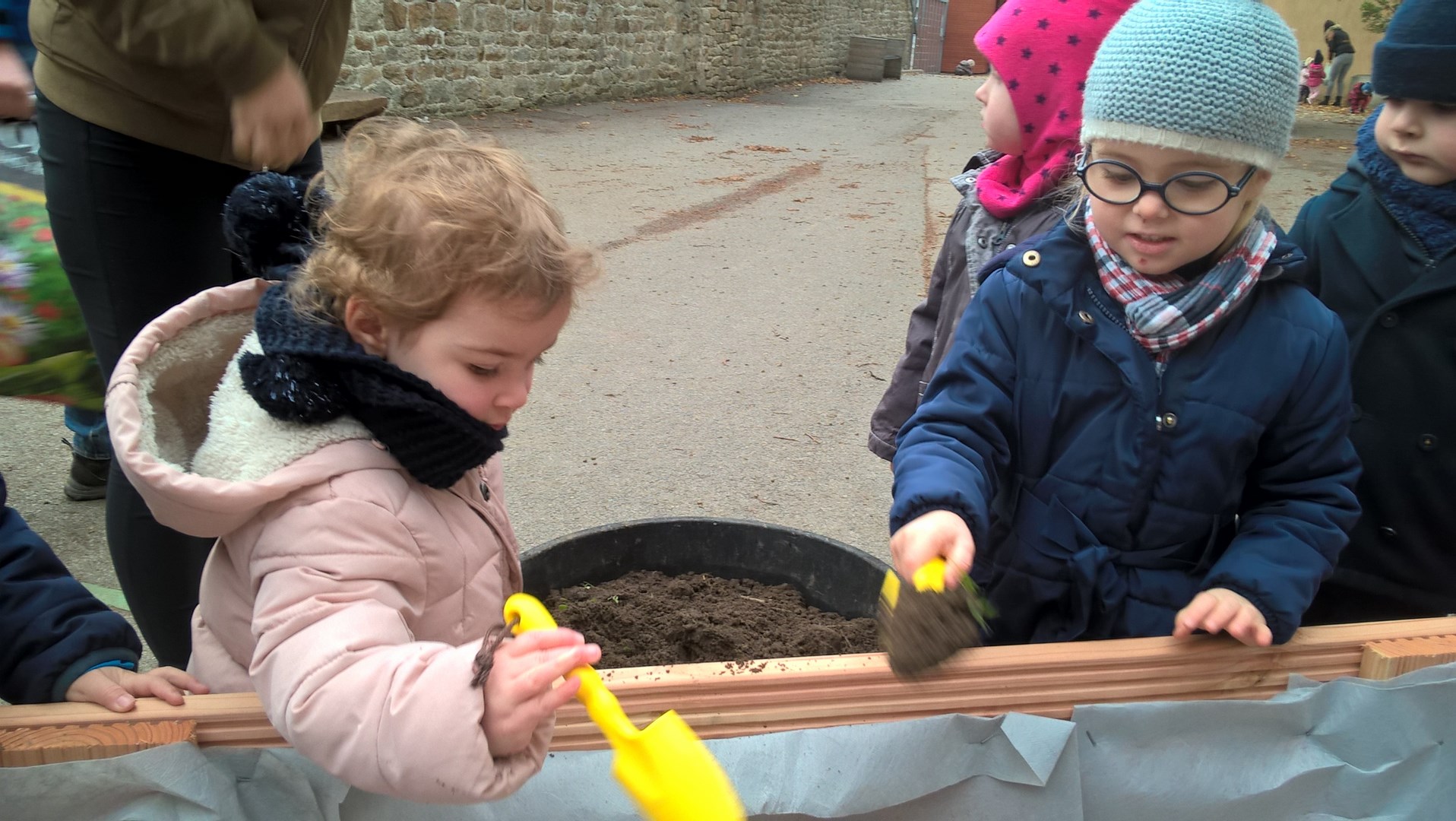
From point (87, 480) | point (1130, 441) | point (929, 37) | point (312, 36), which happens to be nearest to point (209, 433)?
point (312, 36)

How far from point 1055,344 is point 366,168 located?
0.90m

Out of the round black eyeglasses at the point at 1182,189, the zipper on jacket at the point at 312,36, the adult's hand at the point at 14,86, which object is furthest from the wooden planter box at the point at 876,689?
the zipper on jacket at the point at 312,36

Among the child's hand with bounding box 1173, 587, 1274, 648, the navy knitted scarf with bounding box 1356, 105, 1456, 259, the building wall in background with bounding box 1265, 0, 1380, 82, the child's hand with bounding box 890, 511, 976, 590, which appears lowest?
the building wall in background with bounding box 1265, 0, 1380, 82

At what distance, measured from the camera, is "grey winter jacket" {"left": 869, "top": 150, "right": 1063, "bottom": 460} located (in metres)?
1.83

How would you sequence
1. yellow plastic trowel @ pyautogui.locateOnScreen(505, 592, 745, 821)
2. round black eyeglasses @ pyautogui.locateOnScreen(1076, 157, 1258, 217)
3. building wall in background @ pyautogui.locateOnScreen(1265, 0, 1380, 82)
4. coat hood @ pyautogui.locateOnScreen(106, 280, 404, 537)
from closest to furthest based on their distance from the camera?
yellow plastic trowel @ pyautogui.locateOnScreen(505, 592, 745, 821), coat hood @ pyautogui.locateOnScreen(106, 280, 404, 537), round black eyeglasses @ pyautogui.locateOnScreen(1076, 157, 1258, 217), building wall in background @ pyautogui.locateOnScreen(1265, 0, 1380, 82)

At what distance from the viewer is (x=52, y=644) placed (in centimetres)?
118

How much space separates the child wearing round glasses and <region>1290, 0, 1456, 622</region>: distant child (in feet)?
0.88

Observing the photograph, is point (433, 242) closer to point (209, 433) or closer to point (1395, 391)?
point (209, 433)

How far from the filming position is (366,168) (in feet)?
3.72

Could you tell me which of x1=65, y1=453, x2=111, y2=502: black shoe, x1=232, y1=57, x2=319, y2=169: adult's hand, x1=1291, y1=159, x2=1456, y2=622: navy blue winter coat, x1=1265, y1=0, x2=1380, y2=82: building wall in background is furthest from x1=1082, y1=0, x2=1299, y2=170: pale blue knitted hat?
x1=1265, y1=0, x2=1380, y2=82: building wall in background

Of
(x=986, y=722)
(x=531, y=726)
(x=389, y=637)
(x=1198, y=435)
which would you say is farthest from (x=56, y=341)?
(x=1198, y=435)

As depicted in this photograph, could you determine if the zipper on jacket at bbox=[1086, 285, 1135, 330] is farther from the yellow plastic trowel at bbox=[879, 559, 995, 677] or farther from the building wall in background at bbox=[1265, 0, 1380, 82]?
the building wall in background at bbox=[1265, 0, 1380, 82]

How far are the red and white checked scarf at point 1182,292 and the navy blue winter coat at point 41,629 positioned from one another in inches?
51.4

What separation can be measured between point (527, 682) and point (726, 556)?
1205mm
